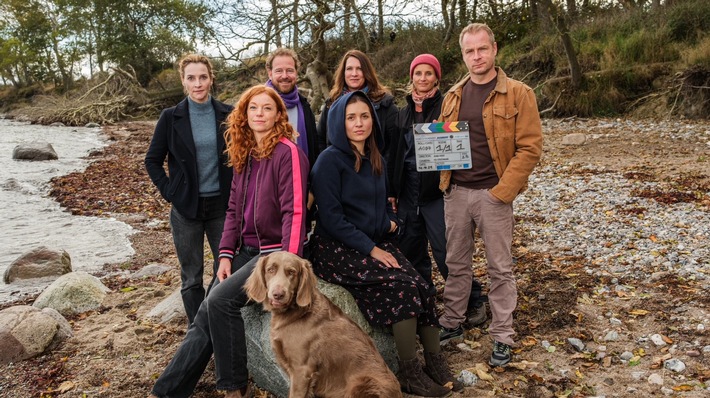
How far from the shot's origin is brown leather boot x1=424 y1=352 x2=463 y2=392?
4.32 metres

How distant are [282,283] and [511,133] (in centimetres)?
225

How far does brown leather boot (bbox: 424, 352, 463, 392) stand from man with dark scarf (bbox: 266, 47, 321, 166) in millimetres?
2244

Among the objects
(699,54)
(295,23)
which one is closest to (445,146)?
(295,23)

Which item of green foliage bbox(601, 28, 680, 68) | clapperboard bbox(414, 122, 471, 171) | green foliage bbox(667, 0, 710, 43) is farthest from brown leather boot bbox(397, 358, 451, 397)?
green foliage bbox(667, 0, 710, 43)

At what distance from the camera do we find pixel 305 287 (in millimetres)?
3539

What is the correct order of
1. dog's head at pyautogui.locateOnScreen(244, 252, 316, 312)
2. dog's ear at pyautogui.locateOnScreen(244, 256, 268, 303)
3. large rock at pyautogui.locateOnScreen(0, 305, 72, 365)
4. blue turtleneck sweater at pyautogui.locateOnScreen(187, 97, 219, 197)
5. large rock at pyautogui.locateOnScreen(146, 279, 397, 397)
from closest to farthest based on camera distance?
dog's head at pyautogui.locateOnScreen(244, 252, 316, 312)
dog's ear at pyautogui.locateOnScreen(244, 256, 268, 303)
large rock at pyautogui.locateOnScreen(146, 279, 397, 397)
blue turtleneck sweater at pyautogui.locateOnScreen(187, 97, 219, 197)
large rock at pyautogui.locateOnScreen(0, 305, 72, 365)

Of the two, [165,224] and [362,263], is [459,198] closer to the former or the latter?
[362,263]

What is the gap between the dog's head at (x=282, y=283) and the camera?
11.3ft

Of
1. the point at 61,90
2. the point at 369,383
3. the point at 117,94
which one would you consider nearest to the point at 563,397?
the point at 369,383

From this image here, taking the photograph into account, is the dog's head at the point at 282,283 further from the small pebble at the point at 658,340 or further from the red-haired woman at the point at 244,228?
the small pebble at the point at 658,340

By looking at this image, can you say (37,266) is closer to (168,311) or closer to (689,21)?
(168,311)

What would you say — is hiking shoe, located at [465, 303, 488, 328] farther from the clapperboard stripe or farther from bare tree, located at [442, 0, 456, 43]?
bare tree, located at [442, 0, 456, 43]

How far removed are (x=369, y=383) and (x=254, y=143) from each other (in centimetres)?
203

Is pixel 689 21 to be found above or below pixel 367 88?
above
